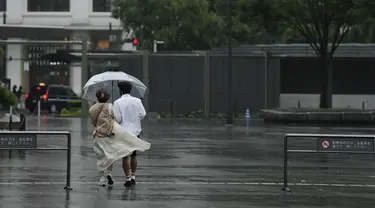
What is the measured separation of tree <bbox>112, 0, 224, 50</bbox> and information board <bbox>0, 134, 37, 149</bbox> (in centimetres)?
4131

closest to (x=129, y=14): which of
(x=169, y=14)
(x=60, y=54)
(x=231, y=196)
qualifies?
(x=169, y=14)

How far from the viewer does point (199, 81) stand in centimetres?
4762

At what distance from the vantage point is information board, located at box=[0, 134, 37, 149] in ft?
49.0

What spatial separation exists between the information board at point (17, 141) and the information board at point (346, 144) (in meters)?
4.89

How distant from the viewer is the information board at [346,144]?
15.3 meters

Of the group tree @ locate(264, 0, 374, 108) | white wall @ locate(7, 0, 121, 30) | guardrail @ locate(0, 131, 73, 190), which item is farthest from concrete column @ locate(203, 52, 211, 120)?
guardrail @ locate(0, 131, 73, 190)

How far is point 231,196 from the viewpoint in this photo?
47.7 ft

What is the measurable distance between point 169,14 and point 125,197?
42.8 meters

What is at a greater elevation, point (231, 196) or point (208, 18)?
point (208, 18)

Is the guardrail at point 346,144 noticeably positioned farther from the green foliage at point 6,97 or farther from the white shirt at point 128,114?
the green foliage at point 6,97

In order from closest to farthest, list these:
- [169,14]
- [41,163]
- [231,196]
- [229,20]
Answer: [231,196] < [41,163] < [229,20] < [169,14]

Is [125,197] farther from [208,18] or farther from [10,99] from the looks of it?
[208,18]

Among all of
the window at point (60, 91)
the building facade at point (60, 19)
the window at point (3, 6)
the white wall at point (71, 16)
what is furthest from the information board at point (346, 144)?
the window at point (3, 6)

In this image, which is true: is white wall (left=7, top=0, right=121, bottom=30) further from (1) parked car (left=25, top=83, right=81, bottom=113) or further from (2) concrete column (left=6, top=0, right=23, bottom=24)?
(1) parked car (left=25, top=83, right=81, bottom=113)
